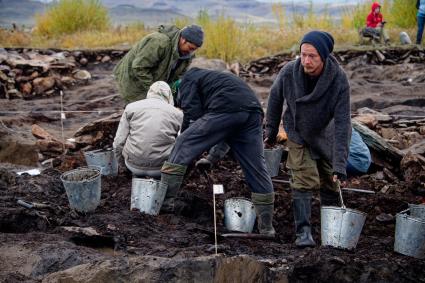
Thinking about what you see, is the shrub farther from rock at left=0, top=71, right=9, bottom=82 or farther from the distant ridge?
the distant ridge

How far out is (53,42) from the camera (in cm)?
1888

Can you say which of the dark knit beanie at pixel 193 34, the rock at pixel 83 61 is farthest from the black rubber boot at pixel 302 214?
the rock at pixel 83 61

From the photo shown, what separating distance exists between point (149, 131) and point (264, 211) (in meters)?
1.28

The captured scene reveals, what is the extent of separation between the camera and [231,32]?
15969 mm

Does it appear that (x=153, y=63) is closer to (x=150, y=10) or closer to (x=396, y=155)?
(x=396, y=155)

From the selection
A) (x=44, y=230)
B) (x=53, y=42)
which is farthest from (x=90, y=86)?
(x=44, y=230)

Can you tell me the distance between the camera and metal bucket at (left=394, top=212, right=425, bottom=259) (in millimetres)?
4793

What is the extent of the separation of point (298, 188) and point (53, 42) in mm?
15189

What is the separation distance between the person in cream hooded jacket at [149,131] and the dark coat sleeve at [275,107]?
1060 mm

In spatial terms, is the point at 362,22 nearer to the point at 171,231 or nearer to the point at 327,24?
the point at 327,24

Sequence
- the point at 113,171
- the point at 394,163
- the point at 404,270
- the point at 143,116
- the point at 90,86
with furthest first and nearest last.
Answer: the point at 90,86 → the point at 394,163 → the point at 113,171 → the point at 143,116 → the point at 404,270

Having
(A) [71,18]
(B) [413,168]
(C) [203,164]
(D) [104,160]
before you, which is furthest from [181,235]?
(A) [71,18]

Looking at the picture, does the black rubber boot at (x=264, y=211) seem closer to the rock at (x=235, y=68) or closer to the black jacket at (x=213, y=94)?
the black jacket at (x=213, y=94)

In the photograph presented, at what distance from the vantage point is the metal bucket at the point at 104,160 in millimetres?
6438
